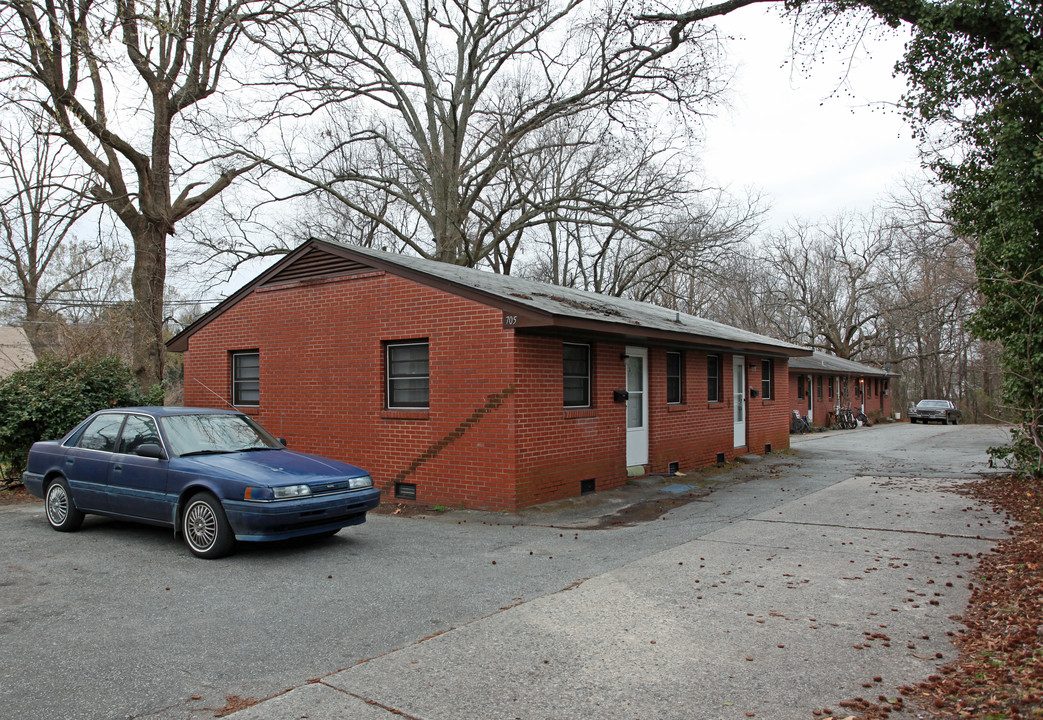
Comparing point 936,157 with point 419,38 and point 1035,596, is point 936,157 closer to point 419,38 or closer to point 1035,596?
point 1035,596

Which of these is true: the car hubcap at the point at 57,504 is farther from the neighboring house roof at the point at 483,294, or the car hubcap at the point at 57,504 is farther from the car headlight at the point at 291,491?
the neighboring house roof at the point at 483,294

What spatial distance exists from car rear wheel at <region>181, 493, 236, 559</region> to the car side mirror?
0.64 metres

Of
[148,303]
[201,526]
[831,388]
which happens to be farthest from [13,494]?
[831,388]

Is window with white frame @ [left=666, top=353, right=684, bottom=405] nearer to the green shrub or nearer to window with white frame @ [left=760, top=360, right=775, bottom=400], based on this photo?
window with white frame @ [left=760, top=360, right=775, bottom=400]

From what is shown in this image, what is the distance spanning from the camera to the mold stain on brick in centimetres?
1029

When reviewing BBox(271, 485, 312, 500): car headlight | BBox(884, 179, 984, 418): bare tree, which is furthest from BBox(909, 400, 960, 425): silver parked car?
BBox(271, 485, 312, 500): car headlight

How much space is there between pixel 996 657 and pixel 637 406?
9080 millimetres

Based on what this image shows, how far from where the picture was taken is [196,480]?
7.43 m

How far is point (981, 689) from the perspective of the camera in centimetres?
405

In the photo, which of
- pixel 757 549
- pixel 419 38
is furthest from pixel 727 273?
pixel 757 549

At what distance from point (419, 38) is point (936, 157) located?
19.6 meters

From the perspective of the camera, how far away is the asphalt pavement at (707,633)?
3988 millimetres

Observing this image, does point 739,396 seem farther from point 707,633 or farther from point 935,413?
point 935,413

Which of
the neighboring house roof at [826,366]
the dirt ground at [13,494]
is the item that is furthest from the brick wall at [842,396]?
the dirt ground at [13,494]
